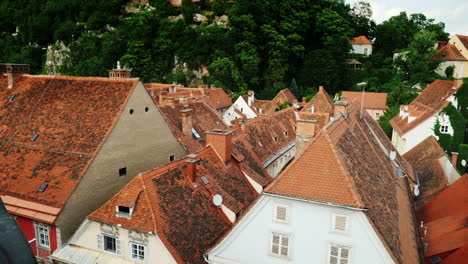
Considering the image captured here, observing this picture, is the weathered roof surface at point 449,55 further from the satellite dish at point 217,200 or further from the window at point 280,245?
the window at point 280,245

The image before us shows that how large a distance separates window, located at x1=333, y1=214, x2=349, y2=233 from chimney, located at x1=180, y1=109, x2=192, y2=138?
15.2m

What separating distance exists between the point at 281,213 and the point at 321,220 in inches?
54.8

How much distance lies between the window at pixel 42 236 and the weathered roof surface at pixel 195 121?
378 inches

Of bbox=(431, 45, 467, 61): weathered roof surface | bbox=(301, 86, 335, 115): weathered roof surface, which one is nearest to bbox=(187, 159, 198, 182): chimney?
bbox=(301, 86, 335, 115): weathered roof surface

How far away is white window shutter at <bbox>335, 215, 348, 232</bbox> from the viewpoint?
12619 mm

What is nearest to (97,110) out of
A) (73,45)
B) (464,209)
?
(464,209)

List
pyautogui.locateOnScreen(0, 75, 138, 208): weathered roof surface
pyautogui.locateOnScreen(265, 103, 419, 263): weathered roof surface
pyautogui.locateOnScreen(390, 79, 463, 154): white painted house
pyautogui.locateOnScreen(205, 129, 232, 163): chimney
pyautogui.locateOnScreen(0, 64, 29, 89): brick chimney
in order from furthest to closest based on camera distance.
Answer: pyautogui.locateOnScreen(390, 79, 463, 154): white painted house
pyautogui.locateOnScreen(0, 64, 29, 89): brick chimney
pyautogui.locateOnScreen(205, 129, 232, 163): chimney
pyautogui.locateOnScreen(0, 75, 138, 208): weathered roof surface
pyautogui.locateOnScreen(265, 103, 419, 263): weathered roof surface

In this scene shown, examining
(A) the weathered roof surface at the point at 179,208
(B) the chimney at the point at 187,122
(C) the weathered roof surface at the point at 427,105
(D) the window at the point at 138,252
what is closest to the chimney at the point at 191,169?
(A) the weathered roof surface at the point at 179,208

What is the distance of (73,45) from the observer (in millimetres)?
80062

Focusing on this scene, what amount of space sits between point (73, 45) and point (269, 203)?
78310mm

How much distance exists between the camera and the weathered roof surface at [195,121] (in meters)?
25.6

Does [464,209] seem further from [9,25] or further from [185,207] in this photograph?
[9,25]

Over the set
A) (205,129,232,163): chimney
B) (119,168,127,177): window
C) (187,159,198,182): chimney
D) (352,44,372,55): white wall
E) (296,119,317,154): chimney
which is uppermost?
(352,44,372,55): white wall

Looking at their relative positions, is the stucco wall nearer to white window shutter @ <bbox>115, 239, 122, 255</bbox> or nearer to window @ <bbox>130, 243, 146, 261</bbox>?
white window shutter @ <bbox>115, 239, 122, 255</bbox>
